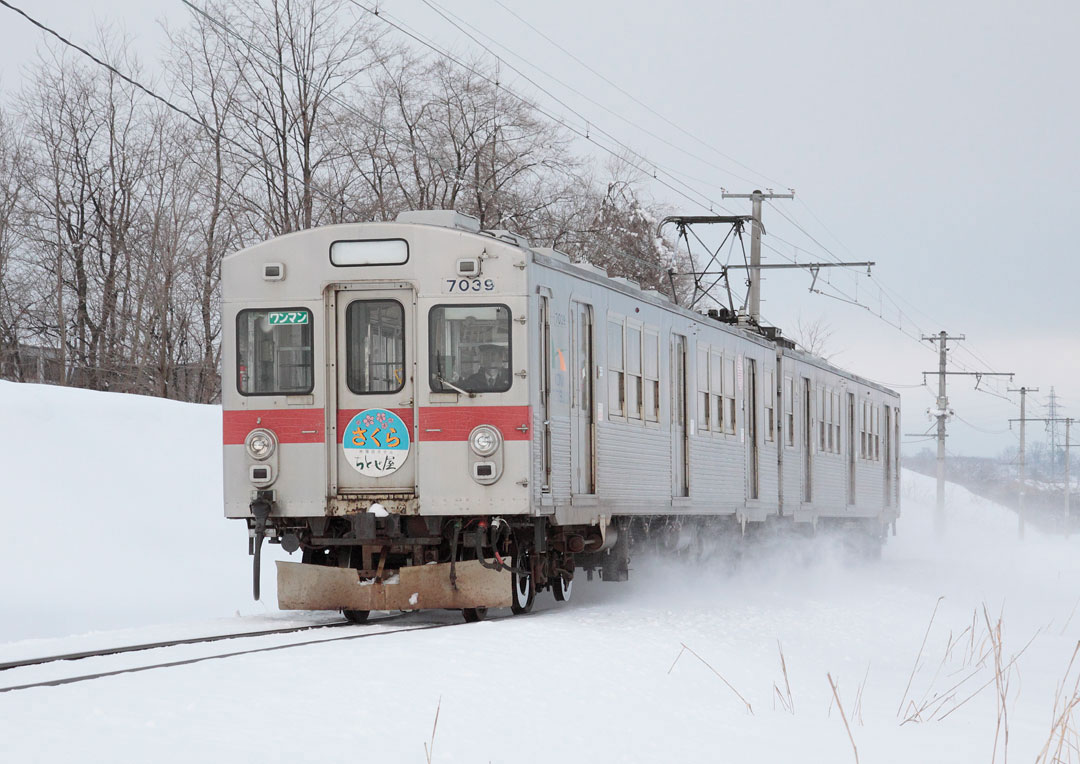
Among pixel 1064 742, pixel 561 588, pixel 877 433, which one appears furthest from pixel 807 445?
pixel 1064 742

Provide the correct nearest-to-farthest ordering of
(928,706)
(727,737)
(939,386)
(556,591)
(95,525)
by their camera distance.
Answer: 1. (727,737)
2. (928,706)
3. (556,591)
4. (95,525)
5. (939,386)

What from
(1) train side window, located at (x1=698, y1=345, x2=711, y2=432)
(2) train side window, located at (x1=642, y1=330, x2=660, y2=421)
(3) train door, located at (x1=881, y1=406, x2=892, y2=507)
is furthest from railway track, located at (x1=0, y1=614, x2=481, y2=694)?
(3) train door, located at (x1=881, y1=406, x2=892, y2=507)

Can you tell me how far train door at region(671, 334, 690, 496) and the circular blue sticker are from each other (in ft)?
14.8

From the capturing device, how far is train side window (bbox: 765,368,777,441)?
19.7 metres

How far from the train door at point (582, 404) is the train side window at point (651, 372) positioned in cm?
160

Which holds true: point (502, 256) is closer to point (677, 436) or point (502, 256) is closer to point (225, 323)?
point (225, 323)

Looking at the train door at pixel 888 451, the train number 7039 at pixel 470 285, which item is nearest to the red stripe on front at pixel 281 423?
the train number 7039 at pixel 470 285

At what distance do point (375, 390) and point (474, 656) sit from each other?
11.7 ft

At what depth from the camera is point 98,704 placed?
6.73 meters

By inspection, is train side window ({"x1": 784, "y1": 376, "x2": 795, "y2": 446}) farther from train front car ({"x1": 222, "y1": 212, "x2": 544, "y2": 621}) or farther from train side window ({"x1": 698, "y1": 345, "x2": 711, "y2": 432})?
train front car ({"x1": 222, "y1": 212, "x2": 544, "y2": 621})

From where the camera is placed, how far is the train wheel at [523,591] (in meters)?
11.9

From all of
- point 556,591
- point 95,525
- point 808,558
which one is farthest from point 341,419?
point 808,558

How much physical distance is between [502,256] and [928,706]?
4789mm

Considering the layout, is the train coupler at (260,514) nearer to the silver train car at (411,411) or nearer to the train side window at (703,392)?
the silver train car at (411,411)
